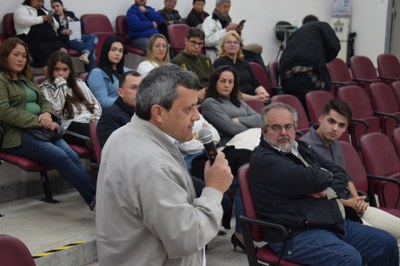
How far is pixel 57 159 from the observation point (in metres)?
3.92

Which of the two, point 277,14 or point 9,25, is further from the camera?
point 277,14

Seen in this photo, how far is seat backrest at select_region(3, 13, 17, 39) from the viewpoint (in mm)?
5527

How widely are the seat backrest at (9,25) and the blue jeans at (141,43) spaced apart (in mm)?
1494

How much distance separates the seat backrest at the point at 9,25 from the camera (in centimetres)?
553

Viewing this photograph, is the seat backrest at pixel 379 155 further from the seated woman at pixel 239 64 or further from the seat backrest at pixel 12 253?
the seat backrest at pixel 12 253

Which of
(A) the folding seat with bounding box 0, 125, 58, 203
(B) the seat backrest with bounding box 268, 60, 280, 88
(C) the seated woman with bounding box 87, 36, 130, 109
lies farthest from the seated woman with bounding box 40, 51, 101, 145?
(B) the seat backrest with bounding box 268, 60, 280, 88

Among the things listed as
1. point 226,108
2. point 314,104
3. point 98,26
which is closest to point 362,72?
point 314,104

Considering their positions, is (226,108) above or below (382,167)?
above

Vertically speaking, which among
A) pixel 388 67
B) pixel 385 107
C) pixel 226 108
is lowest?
pixel 385 107

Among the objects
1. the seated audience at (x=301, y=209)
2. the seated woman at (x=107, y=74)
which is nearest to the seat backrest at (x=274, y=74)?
the seated woman at (x=107, y=74)

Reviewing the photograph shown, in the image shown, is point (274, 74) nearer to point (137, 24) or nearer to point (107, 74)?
point (137, 24)

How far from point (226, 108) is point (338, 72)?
2.74m

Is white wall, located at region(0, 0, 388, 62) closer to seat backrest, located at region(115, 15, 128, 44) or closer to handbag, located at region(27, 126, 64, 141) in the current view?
seat backrest, located at region(115, 15, 128, 44)

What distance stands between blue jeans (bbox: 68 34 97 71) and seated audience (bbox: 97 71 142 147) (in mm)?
2203
